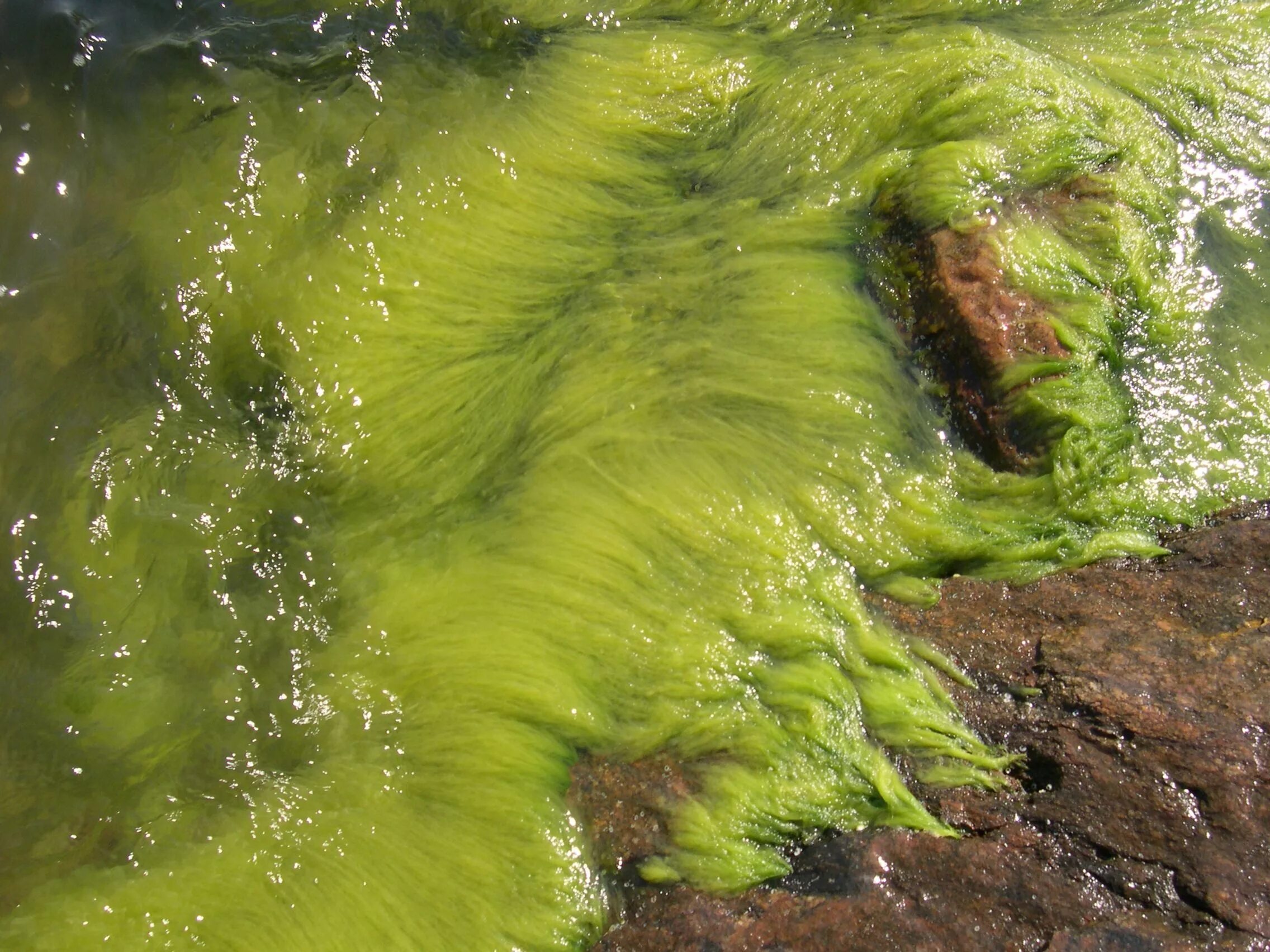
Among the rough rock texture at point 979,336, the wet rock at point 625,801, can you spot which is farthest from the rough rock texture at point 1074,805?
the rough rock texture at point 979,336

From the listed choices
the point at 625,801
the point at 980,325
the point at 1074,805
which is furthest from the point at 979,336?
the point at 625,801

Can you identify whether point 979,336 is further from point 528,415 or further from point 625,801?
point 625,801

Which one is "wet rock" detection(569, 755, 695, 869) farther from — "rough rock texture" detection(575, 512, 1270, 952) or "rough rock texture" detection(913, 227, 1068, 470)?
"rough rock texture" detection(913, 227, 1068, 470)

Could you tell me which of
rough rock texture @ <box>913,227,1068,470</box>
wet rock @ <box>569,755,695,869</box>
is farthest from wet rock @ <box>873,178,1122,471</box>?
wet rock @ <box>569,755,695,869</box>

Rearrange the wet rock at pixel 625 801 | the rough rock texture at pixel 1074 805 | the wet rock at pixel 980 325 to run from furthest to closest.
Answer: the wet rock at pixel 980 325, the wet rock at pixel 625 801, the rough rock texture at pixel 1074 805

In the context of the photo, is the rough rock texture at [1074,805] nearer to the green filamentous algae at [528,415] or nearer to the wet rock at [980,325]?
the green filamentous algae at [528,415]

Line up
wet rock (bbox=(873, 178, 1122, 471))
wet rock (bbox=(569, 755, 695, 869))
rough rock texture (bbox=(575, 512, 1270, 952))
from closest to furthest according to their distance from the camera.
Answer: rough rock texture (bbox=(575, 512, 1270, 952)), wet rock (bbox=(569, 755, 695, 869)), wet rock (bbox=(873, 178, 1122, 471))

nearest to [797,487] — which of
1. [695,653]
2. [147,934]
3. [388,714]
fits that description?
[695,653]
